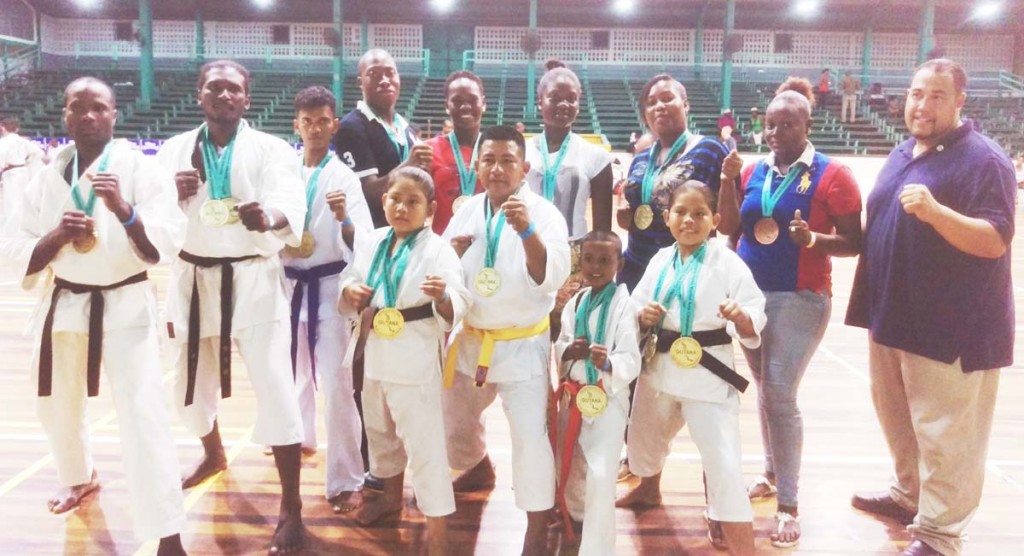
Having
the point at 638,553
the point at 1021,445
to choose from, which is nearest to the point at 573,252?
the point at 638,553

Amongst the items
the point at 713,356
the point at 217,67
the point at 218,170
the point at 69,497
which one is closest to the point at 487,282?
the point at 713,356

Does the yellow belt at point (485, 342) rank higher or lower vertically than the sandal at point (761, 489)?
higher

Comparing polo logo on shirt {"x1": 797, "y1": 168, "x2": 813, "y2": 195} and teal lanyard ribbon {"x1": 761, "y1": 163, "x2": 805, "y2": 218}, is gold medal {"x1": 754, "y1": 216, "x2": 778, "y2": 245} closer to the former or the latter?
teal lanyard ribbon {"x1": 761, "y1": 163, "x2": 805, "y2": 218}

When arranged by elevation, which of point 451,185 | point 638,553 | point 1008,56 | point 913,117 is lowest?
point 638,553

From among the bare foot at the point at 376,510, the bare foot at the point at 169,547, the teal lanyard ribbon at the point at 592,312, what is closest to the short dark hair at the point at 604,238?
the teal lanyard ribbon at the point at 592,312

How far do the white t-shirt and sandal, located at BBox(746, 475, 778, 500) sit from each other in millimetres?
1272

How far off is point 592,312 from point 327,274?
109 centimetres

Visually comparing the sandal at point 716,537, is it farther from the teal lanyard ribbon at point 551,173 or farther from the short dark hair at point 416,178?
the short dark hair at point 416,178

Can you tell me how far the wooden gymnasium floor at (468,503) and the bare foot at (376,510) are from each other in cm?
4

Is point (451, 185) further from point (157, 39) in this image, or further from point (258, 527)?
point (157, 39)

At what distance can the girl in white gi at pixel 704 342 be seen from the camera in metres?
2.40

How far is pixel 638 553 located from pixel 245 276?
5.65ft

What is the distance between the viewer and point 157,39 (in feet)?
72.6

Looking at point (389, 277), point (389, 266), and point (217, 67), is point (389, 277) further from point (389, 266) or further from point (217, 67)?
point (217, 67)
